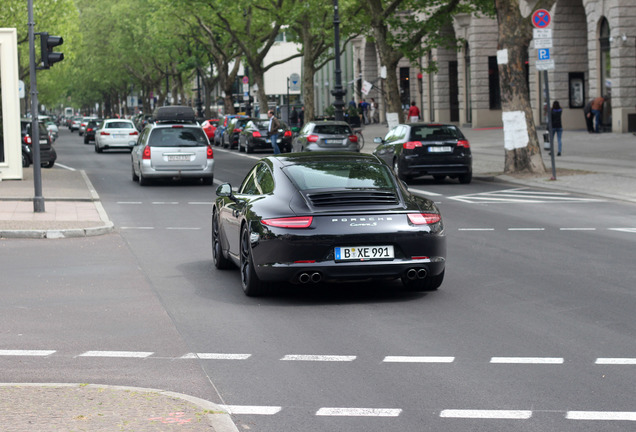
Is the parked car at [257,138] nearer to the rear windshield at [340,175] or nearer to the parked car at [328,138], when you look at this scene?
the parked car at [328,138]

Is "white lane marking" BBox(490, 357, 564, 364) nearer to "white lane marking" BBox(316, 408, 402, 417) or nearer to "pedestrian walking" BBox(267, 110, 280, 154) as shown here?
"white lane marking" BBox(316, 408, 402, 417)

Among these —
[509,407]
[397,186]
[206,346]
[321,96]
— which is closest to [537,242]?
[397,186]

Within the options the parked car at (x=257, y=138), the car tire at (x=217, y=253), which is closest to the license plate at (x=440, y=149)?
the car tire at (x=217, y=253)

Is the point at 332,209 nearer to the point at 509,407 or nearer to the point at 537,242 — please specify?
A: the point at 509,407

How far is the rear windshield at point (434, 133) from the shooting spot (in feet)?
86.0

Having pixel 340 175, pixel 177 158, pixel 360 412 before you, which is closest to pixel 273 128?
pixel 177 158

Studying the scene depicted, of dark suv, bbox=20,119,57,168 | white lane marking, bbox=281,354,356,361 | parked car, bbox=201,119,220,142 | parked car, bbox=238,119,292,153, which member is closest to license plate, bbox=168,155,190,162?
dark suv, bbox=20,119,57,168

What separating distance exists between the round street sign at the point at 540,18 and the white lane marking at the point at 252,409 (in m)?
19.5

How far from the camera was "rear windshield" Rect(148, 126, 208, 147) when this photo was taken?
27.2 meters

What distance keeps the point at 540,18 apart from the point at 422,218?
51.0ft

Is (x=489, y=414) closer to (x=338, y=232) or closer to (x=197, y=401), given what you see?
(x=197, y=401)

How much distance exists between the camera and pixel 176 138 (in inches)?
1074

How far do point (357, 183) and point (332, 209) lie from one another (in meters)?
0.58

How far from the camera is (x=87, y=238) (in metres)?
16.2
